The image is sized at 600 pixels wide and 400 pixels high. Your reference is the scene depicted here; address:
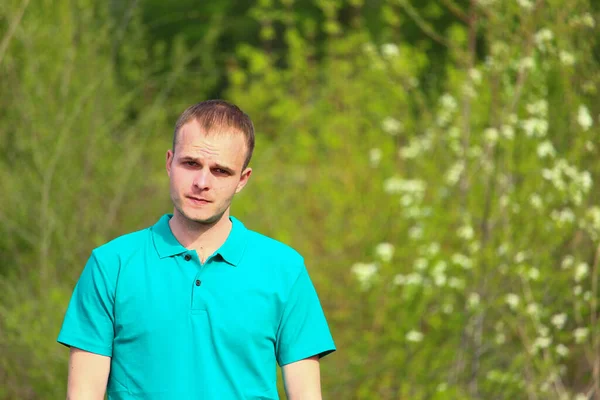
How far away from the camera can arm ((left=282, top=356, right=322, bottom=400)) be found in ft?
6.61

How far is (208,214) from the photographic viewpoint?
1.97m

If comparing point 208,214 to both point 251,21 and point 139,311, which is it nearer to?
point 139,311

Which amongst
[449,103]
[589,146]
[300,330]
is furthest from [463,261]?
[300,330]

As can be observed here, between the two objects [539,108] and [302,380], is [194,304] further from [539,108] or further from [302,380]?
[539,108]

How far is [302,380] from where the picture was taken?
6.67 feet

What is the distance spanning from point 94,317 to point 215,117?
47 cm

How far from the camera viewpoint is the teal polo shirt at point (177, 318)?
192 centimetres

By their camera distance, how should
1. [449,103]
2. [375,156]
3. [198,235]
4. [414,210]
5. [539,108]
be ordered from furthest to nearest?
[375,156], [449,103], [414,210], [539,108], [198,235]

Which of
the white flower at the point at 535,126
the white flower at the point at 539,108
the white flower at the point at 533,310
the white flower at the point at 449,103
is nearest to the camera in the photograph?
the white flower at the point at 533,310

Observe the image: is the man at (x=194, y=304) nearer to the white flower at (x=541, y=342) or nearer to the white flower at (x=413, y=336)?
the white flower at (x=541, y=342)

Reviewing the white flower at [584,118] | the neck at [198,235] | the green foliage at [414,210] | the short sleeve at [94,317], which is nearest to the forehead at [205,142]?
the neck at [198,235]

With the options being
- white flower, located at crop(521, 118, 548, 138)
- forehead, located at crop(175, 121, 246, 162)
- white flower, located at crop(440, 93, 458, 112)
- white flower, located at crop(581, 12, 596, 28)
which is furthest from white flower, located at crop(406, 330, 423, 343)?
forehead, located at crop(175, 121, 246, 162)

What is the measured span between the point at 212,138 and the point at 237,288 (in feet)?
1.01

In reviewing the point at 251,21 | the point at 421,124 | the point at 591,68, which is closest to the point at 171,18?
the point at 591,68
